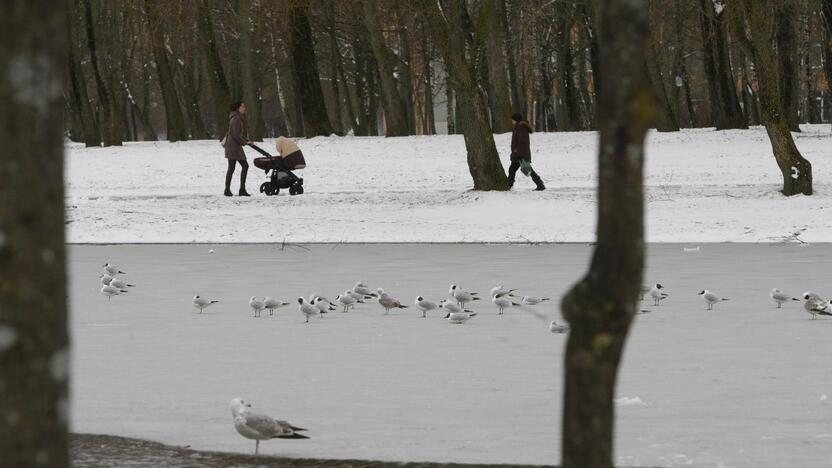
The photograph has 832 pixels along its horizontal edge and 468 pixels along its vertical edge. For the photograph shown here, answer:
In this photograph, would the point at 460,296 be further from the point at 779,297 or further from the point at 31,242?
the point at 31,242

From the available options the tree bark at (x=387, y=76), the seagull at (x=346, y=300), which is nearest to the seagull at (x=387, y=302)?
the seagull at (x=346, y=300)

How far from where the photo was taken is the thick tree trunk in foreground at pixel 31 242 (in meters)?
3.45

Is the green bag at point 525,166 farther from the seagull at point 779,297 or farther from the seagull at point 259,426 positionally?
the seagull at point 259,426

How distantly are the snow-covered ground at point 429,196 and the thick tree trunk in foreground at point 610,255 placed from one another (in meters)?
18.0

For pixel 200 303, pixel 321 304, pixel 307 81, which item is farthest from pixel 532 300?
pixel 307 81

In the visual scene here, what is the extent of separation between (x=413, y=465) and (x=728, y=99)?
3803 centimetres

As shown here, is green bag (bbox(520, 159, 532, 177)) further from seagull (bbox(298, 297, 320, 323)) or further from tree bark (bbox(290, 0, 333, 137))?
tree bark (bbox(290, 0, 333, 137))

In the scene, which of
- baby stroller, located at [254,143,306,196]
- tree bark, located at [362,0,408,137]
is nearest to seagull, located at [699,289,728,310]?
baby stroller, located at [254,143,306,196]

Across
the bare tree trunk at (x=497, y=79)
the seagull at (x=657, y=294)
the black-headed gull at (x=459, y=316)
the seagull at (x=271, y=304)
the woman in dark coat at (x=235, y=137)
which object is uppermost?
the bare tree trunk at (x=497, y=79)

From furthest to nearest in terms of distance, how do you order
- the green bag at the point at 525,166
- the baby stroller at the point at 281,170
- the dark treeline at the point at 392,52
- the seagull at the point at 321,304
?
the dark treeline at the point at 392,52 → the baby stroller at the point at 281,170 → the green bag at the point at 525,166 → the seagull at the point at 321,304

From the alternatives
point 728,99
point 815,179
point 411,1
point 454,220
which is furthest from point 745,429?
point 728,99

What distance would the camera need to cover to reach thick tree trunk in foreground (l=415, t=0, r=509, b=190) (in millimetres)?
28047

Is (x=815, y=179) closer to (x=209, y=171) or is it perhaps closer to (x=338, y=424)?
(x=209, y=171)

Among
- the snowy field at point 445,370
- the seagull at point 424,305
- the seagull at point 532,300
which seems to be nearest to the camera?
the snowy field at point 445,370
